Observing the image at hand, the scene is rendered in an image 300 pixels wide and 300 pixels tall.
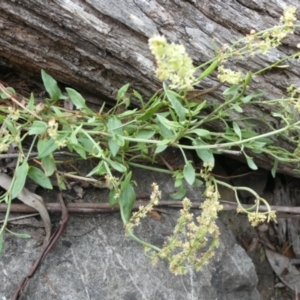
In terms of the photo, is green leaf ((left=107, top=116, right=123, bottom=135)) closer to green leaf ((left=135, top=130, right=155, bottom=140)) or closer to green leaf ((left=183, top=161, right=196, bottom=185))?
green leaf ((left=135, top=130, right=155, bottom=140))

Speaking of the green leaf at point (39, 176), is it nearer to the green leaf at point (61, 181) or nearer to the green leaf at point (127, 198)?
the green leaf at point (61, 181)

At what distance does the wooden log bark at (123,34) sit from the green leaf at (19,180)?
1.47 feet

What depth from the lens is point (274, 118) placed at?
1.87m

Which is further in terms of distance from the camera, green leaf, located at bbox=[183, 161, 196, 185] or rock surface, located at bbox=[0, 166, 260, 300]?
rock surface, located at bbox=[0, 166, 260, 300]

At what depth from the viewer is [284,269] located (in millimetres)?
2561

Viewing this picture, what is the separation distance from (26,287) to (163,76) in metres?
1.06

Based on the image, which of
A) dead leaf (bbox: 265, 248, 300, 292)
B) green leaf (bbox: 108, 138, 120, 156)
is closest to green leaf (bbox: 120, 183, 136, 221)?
green leaf (bbox: 108, 138, 120, 156)

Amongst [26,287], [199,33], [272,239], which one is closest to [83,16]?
[199,33]

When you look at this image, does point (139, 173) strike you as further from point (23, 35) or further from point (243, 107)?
point (23, 35)

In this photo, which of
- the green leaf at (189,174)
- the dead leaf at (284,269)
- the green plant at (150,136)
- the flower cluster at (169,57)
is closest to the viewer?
the flower cluster at (169,57)

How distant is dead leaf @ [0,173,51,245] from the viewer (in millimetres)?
1739

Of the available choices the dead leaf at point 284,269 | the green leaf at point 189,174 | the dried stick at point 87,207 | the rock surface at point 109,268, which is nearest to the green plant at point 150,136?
the green leaf at point 189,174

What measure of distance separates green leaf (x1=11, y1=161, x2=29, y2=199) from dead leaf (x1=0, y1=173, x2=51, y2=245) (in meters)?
0.22

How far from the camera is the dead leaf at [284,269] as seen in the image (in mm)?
2535
